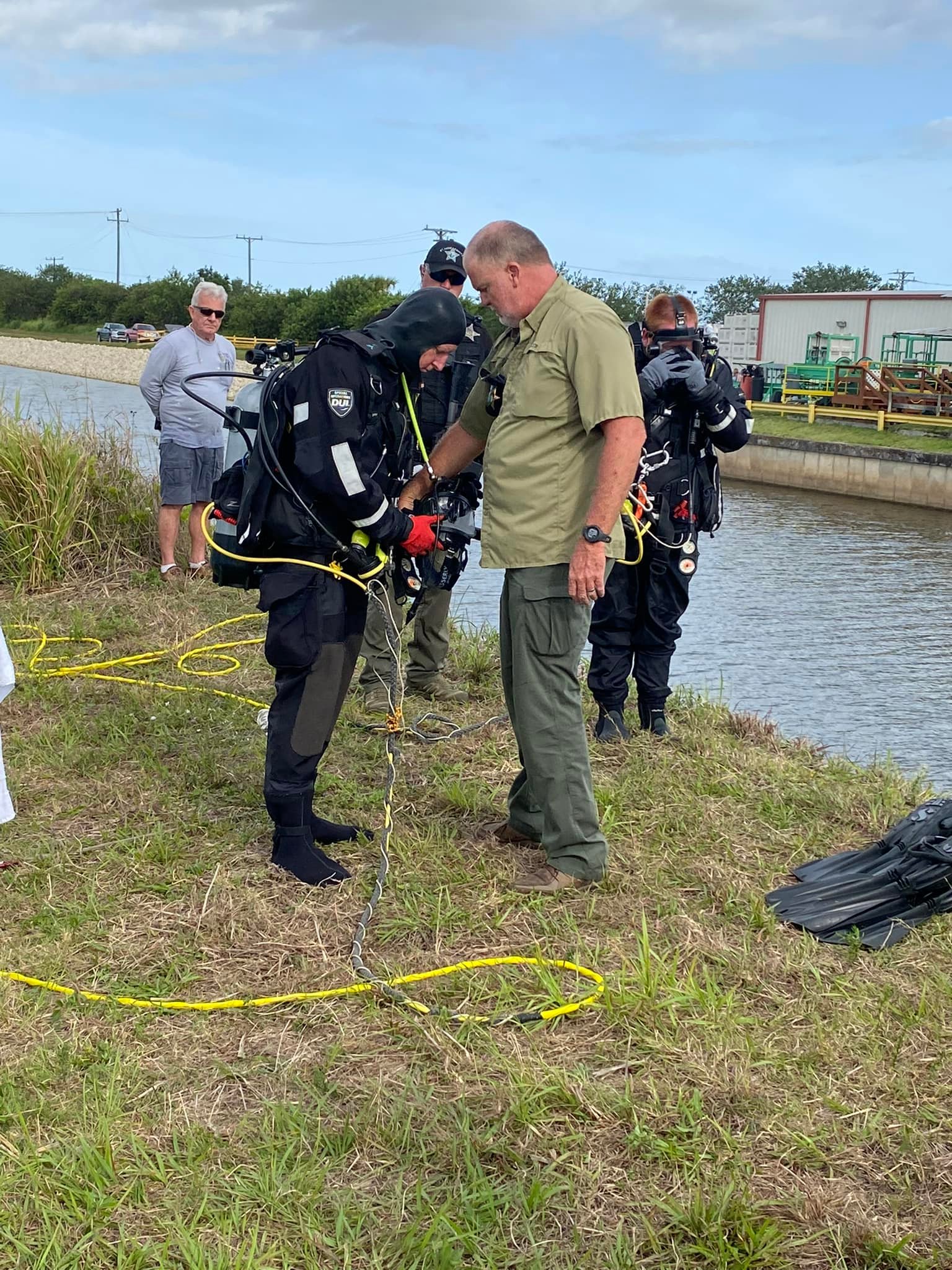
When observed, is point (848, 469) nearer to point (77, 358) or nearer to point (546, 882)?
point (546, 882)

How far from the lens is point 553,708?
3.84 metres

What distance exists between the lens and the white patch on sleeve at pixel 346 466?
369cm

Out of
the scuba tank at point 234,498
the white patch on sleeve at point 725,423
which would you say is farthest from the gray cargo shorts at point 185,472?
the scuba tank at point 234,498

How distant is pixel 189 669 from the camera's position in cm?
653

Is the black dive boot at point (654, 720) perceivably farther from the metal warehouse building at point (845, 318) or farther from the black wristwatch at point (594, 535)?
the metal warehouse building at point (845, 318)

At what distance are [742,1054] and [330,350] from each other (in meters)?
2.29

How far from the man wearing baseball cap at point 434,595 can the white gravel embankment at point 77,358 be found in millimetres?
36245

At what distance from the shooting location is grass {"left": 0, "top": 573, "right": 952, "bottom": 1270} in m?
2.43

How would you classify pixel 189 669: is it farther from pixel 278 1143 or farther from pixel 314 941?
pixel 278 1143

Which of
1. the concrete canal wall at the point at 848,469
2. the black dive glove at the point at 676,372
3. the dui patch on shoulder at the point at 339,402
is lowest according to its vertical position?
the concrete canal wall at the point at 848,469

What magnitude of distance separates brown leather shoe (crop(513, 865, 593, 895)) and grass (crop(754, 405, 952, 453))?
21840 mm

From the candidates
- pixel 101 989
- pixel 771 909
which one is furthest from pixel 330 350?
pixel 771 909

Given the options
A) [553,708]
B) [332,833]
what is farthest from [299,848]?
[553,708]

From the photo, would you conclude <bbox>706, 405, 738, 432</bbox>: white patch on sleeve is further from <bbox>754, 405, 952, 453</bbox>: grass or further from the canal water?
<bbox>754, 405, 952, 453</bbox>: grass
